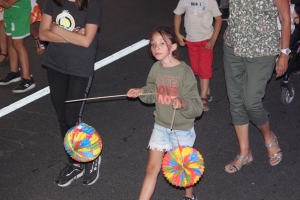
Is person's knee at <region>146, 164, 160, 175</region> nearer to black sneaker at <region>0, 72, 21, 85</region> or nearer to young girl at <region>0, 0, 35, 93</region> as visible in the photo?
young girl at <region>0, 0, 35, 93</region>

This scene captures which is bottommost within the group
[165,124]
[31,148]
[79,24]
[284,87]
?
[31,148]

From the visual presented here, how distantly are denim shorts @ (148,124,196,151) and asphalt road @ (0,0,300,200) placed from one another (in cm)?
80

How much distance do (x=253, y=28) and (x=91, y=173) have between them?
2.18m

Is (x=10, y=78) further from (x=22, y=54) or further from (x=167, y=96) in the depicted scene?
(x=167, y=96)

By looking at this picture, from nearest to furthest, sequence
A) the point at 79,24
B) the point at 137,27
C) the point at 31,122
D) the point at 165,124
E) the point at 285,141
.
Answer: the point at 165,124
the point at 79,24
the point at 285,141
the point at 31,122
the point at 137,27

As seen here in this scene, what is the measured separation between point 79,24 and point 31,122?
212 centimetres

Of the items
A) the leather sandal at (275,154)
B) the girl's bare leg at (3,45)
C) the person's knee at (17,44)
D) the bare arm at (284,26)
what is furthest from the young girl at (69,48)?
the girl's bare leg at (3,45)

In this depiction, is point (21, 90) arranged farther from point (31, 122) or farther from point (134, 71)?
point (134, 71)

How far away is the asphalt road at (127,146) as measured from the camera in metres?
5.13

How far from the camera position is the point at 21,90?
7.14 m

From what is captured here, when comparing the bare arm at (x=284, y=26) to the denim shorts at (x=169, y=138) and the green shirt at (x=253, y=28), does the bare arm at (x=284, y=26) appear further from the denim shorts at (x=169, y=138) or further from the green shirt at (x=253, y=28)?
the denim shorts at (x=169, y=138)

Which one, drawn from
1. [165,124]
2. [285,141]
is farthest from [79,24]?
[285,141]

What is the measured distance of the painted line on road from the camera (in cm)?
677

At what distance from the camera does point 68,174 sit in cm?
529
